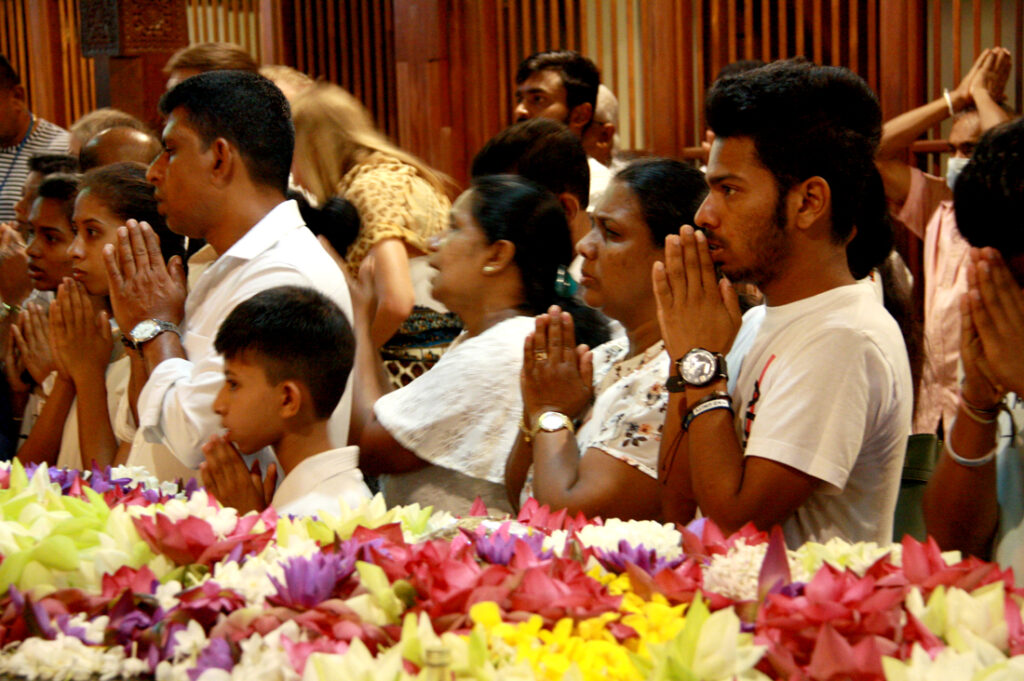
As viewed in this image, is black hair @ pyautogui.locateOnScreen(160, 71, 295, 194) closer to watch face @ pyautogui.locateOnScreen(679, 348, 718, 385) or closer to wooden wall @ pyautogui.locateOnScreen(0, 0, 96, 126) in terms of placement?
watch face @ pyautogui.locateOnScreen(679, 348, 718, 385)

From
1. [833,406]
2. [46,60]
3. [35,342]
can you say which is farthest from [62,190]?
[46,60]

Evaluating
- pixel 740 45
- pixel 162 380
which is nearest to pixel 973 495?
pixel 162 380

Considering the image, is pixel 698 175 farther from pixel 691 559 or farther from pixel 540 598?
pixel 540 598

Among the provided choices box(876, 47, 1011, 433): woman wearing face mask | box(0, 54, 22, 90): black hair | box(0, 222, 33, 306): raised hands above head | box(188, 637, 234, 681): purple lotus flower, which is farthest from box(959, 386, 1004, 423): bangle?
box(0, 54, 22, 90): black hair

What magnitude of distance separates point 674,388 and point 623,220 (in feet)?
1.60

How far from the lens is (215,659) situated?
120 centimetres

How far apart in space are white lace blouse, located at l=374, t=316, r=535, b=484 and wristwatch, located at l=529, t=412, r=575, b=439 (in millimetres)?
201

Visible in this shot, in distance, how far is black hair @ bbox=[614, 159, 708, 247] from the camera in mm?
2283

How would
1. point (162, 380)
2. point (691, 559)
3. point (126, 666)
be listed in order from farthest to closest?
point (162, 380) < point (691, 559) < point (126, 666)

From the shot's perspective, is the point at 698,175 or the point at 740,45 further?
the point at 740,45

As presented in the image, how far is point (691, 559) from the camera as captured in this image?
1394 mm

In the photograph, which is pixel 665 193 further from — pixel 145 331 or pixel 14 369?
pixel 14 369

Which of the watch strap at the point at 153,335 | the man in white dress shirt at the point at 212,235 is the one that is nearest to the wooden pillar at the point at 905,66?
the man in white dress shirt at the point at 212,235

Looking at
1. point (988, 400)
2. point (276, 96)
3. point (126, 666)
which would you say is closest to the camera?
point (126, 666)
